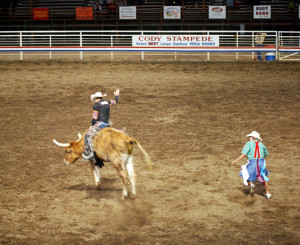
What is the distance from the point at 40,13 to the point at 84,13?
10.7ft

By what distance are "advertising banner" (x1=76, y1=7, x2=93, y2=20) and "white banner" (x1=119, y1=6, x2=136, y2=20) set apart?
2.11 metres

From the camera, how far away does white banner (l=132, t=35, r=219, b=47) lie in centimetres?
2227

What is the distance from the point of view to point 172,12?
3139cm

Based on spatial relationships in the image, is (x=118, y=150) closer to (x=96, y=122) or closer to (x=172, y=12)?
(x=96, y=122)

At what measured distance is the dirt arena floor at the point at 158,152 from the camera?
725cm

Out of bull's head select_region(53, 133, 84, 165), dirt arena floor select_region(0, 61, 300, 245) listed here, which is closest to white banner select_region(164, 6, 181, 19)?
dirt arena floor select_region(0, 61, 300, 245)

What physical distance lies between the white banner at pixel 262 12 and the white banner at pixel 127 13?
8.15m

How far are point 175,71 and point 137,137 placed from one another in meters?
7.87

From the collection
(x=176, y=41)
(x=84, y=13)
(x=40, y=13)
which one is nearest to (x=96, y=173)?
(x=176, y=41)

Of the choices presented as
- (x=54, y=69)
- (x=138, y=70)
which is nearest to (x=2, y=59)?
(x=54, y=69)

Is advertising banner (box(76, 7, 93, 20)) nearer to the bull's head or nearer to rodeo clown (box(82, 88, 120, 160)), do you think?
rodeo clown (box(82, 88, 120, 160))

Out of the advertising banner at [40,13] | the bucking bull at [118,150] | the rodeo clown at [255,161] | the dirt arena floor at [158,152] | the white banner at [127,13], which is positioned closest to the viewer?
the dirt arena floor at [158,152]

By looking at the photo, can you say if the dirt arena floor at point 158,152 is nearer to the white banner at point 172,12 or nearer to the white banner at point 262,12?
the white banner at point 172,12

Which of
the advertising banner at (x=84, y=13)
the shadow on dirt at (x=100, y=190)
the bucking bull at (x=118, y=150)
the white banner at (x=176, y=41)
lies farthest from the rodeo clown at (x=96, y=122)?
the advertising banner at (x=84, y=13)
